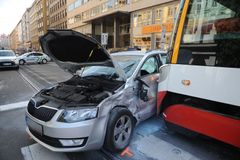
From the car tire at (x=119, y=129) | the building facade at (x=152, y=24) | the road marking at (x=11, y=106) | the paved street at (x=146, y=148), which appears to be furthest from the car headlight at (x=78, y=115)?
the building facade at (x=152, y=24)

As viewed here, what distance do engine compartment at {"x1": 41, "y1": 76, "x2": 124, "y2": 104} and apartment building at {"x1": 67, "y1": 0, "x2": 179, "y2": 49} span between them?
13.2 meters

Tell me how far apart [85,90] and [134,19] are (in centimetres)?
2589

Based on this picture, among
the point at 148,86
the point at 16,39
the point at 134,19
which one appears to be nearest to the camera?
the point at 148,86

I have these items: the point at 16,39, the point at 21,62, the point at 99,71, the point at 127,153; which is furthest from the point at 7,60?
the point at 16,39

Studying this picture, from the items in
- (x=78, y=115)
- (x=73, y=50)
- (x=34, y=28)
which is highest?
(x=34, y=28)

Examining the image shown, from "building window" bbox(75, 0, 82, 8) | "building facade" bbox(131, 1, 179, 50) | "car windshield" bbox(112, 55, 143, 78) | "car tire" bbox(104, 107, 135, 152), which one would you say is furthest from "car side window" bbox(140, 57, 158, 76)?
"building window" bbox(75, 0, 82, 8)

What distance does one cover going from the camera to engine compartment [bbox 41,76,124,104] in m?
2.97

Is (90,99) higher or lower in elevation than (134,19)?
lower

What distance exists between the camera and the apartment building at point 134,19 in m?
22.3

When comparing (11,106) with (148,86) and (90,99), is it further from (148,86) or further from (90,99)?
(148,86)

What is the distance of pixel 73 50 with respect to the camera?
376 cm

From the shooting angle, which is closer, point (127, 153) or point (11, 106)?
point (127, 153)

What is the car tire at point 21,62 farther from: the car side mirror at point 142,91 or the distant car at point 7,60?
the car side mirror at point 142,91

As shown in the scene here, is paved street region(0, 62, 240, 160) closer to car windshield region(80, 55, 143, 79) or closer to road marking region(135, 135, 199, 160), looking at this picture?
road marking region(135, 135, 199, 160)
